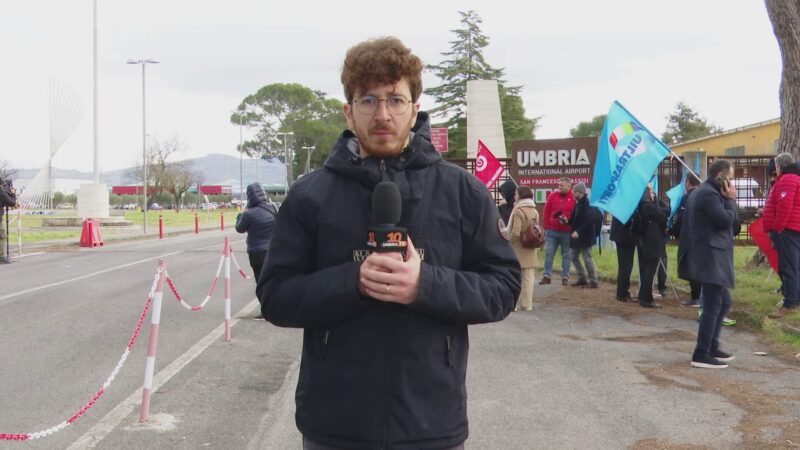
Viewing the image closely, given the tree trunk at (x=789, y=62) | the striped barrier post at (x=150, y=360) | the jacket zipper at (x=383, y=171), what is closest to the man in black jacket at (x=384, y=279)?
the jacket zipper at (x=383, y=171)

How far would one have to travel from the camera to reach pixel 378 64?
7.84 ft

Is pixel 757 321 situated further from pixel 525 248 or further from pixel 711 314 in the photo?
pixel 525 248

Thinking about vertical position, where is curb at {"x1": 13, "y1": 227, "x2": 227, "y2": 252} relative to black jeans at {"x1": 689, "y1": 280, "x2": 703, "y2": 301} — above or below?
below

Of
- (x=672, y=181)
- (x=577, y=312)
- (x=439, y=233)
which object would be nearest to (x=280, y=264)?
(x=439, y=233)

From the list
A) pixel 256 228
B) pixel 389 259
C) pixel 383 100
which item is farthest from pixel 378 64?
pixel 256 228

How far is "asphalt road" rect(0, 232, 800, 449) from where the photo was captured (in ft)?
17.4

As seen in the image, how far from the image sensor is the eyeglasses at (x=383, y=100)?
2.41 meters

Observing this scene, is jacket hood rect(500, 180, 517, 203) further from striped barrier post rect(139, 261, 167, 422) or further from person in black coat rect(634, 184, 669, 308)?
striped barrier post rect(139, 261, 167, 422)

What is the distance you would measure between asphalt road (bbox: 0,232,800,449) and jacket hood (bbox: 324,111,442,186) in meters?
3.10

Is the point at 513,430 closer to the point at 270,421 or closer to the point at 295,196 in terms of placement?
the point at 270,421

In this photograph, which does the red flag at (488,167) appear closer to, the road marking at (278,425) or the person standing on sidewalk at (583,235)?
the person standing on sidewalk at (583,235)

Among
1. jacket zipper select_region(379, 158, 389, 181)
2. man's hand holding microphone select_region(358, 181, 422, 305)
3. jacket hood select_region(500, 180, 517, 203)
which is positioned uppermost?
jacket hood select_region(500, 180, 517, 203)

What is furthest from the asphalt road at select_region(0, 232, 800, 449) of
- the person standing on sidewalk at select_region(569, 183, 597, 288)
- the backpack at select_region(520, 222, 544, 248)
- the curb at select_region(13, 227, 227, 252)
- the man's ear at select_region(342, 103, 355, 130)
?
the curb at select_region(13, 227, 227, 252)

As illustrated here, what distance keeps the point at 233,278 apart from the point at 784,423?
460 inches
